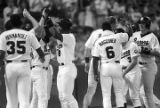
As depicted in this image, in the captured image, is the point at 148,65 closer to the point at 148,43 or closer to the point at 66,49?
the point at 148,43

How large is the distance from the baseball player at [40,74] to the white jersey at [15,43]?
918 millimetres

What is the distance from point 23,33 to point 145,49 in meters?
2.87

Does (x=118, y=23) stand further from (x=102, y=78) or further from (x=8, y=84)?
(x=8, y=84)

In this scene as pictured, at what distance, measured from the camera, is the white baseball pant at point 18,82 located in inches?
402

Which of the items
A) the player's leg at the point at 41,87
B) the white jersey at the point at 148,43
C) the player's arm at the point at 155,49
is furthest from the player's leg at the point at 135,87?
the player's leg at the point at 41,87

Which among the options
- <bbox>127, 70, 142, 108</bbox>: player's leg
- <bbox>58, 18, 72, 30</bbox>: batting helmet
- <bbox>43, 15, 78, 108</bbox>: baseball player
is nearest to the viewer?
<bbox>43, 15, 78, 108</bbox>: baseball player

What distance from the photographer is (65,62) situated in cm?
1161

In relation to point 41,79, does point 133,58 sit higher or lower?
higher

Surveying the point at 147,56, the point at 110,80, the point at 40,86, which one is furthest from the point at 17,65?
the point at 147,56

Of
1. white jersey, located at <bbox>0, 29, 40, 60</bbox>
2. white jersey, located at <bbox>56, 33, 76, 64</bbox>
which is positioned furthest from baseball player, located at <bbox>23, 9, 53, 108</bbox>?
white jersey, located at <bbox>0, 29, 40, 60</bbox>

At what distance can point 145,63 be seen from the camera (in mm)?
11820

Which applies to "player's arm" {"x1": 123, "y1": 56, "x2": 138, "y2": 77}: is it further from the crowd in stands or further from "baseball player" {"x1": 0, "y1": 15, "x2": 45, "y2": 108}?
the crowd in stands

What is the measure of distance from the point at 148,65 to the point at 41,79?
2356 mm

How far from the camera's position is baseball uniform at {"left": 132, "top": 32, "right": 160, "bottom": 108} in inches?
460
